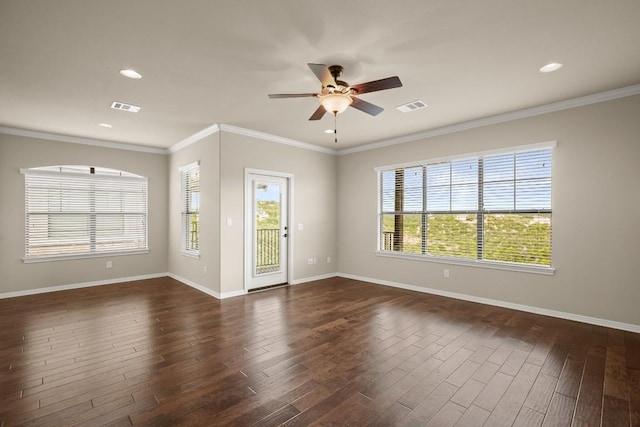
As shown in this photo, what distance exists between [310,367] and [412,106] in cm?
337

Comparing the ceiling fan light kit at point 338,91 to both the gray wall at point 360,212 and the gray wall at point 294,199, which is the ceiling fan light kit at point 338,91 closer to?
the gray wall at point 294,199

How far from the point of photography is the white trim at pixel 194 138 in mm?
5098

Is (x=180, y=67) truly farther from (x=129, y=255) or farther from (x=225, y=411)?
(x=129, y=255)

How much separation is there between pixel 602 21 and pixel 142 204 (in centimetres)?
735

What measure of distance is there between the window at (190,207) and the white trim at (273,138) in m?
1.14

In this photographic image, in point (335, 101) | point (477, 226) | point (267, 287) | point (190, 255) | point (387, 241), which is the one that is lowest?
point (267, 287)

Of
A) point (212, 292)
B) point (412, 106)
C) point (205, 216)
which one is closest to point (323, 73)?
point (412, 106)

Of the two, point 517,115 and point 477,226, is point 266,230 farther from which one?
point 517,115

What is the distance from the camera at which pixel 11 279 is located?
16.8 ft

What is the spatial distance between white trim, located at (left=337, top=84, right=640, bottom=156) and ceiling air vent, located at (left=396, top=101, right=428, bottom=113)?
1149mm

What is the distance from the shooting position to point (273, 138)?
18.7 feet

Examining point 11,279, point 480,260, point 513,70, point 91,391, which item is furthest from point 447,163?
point 11,279

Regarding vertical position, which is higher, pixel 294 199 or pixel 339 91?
pixel 339 91

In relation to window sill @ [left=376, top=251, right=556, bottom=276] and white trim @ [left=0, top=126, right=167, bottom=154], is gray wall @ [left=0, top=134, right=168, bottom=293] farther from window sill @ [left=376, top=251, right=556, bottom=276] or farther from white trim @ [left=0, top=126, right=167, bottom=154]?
window sill @ [left=376, top=251, right=556, bottom=276]
